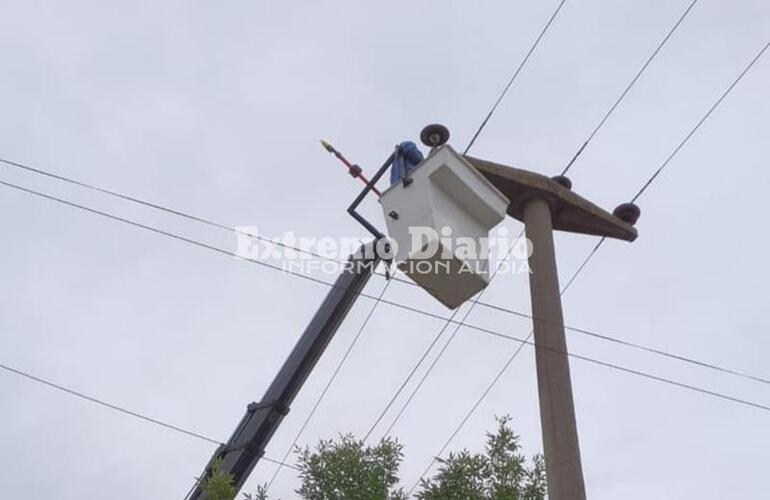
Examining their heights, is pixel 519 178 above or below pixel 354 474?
above

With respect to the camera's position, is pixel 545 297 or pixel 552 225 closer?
pixel 545 297

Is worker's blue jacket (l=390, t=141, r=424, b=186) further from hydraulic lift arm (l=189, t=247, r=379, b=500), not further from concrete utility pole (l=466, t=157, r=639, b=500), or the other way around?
hydraulic lift arm (l=189, t=247, r=379, b=500)

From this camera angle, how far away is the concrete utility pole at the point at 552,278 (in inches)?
214

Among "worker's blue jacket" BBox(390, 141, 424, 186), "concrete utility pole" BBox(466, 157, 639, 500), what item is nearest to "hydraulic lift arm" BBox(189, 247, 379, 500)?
"worker's blue jacket" BBox(390, 141, 424, 186)

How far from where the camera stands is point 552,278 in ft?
20.6

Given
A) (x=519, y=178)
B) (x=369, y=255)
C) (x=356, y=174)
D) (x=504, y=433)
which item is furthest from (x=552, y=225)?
(x=369, y=255)

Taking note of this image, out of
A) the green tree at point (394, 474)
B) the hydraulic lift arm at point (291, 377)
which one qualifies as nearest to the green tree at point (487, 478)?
the green tree at point (394, 474)

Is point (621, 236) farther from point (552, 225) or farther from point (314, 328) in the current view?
point (314, 328)

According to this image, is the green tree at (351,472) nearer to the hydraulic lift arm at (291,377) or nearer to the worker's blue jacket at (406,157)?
the worker's blue jacket at (406,157)

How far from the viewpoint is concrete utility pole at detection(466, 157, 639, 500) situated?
17.8 feet

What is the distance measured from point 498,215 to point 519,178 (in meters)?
0.36

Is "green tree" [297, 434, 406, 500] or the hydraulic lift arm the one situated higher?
the hydraulic lift arm

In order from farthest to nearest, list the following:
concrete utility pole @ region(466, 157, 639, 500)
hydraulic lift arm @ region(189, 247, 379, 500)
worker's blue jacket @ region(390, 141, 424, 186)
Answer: hydraulic lift arm @ region(189, 247, 379, 500) < worker's blue jacket @ region(390, 141, 424, 186) < concrete utility pole @ region(466, 157, 639, 500)

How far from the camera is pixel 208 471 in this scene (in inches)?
390
